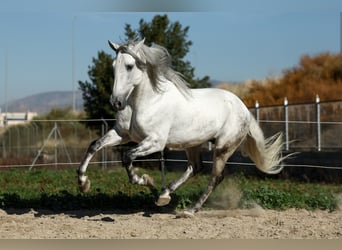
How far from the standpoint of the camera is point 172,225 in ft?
21.6

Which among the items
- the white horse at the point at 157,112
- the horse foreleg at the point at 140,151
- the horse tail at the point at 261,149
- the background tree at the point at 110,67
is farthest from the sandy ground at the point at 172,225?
the background tree at the point at 110,67

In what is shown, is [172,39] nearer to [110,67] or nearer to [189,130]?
[110,67]

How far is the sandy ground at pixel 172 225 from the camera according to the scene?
581 cm

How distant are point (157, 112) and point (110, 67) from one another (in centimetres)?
1591

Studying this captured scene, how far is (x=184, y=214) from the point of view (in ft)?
23.8

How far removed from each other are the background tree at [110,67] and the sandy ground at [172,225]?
14.7m

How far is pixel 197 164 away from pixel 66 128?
62.7 ft

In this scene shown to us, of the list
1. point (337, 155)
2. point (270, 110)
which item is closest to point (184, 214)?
point (337, 155)

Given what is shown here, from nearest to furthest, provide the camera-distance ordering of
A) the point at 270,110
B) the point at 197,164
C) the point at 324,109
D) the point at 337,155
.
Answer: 1. the point at 197,164
2. the point at 337,155
3. the point at 324,109
4. the point at 270,110

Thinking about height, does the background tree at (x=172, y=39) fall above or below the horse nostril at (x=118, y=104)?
above

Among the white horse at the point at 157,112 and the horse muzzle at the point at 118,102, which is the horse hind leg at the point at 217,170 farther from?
the horse muzzle at the point at 118,102

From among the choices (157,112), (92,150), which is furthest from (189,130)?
(92,150)

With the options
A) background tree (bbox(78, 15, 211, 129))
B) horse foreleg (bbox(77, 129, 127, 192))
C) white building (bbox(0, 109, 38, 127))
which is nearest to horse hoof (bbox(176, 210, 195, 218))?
horse foreleg (bbox(77, 129, 127, 192))

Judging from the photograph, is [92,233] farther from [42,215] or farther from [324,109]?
[324,109]
